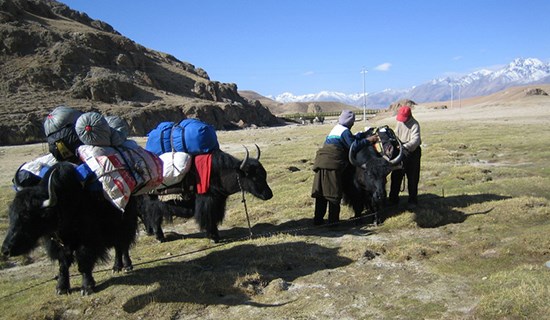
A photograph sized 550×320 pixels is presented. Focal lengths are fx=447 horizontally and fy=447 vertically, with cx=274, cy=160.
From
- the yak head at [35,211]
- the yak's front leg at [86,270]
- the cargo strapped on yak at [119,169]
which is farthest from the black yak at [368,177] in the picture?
the yak head at [35,211]

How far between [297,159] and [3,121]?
84.3 feet

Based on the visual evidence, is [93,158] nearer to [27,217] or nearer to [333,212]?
[27,217]

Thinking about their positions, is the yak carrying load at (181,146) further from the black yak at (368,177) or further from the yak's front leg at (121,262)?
the black yak at (368,177)

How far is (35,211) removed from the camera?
13.7 ft

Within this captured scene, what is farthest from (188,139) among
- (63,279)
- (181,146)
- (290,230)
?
(63,279)

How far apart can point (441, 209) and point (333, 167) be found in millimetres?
1920

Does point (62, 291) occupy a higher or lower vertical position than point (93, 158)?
lower

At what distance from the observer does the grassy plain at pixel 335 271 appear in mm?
3930

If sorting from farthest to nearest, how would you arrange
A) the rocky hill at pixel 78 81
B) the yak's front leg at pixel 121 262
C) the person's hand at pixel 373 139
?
the rocky hill at pixel 78 81, the person's hand at pixel 373 139, the yak's front leg at pixel 121 262

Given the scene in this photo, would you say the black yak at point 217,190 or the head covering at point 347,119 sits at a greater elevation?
the head covering at point 347,119

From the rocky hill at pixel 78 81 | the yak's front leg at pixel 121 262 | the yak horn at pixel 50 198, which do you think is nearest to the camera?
the yak horn at pixel 50 198

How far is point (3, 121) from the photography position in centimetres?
3169

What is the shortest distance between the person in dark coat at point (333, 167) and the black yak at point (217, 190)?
853mm

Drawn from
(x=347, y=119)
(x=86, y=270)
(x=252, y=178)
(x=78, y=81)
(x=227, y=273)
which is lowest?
(x=227, y=273)
